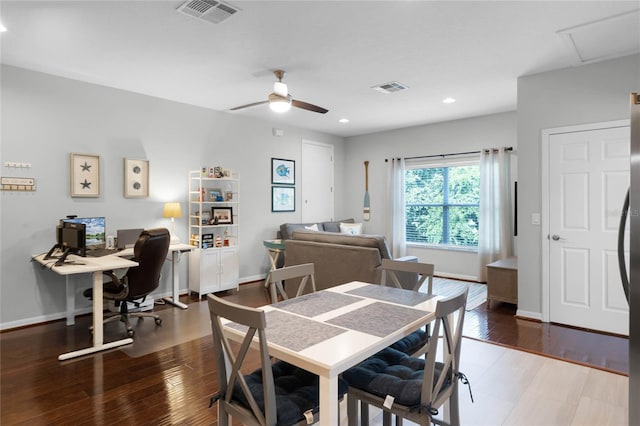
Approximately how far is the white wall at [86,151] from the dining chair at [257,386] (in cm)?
338

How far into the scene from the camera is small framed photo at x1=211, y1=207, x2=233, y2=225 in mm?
5277

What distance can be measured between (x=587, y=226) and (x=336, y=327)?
332cm

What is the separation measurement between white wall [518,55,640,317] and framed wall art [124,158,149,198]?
451cm

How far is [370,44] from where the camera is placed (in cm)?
321

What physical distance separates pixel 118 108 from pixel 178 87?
802 mm

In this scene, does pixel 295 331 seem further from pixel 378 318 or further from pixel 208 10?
pixel 208 10

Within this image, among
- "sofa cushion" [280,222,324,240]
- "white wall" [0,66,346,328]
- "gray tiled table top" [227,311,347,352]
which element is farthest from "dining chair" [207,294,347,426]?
"sofa cushion" [280,222,324,240]

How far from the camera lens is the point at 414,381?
1614 mm

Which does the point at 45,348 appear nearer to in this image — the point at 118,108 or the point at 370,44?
the point at 118,108

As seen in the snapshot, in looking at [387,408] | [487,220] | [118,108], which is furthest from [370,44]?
[487,220]

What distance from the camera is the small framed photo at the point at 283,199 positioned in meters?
6.31

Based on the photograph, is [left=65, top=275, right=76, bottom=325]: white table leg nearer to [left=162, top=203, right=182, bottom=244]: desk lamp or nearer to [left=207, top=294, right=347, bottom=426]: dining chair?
[left=162, top=203, right=182, bottom=244]: desk lamp

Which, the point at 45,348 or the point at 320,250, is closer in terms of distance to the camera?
the point at 45,348

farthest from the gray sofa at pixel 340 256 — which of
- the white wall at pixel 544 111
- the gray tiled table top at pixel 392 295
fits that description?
the gray tiled table top at pixel 392 295
